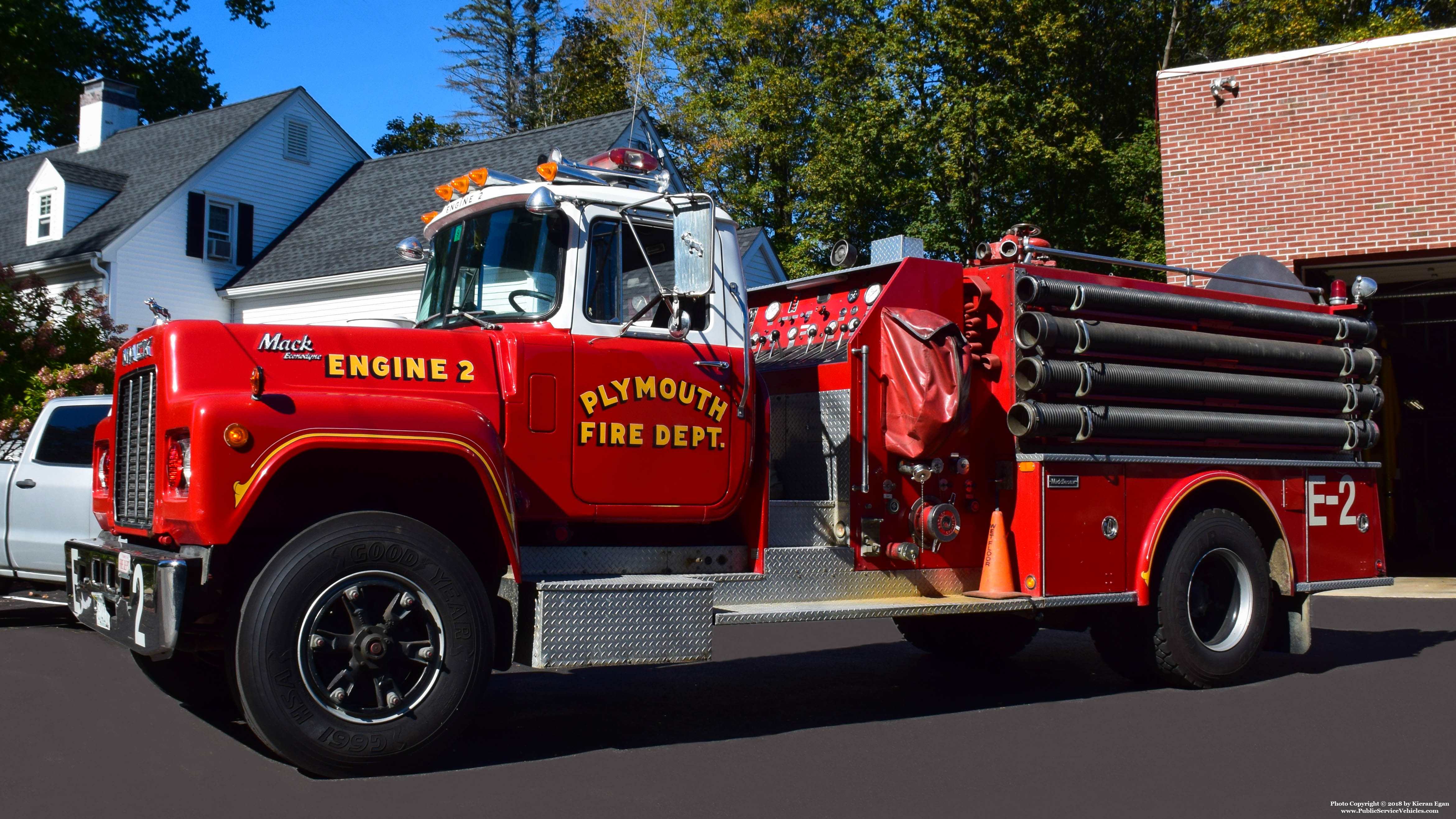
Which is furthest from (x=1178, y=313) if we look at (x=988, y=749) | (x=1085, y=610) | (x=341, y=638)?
(x=341, y=638)

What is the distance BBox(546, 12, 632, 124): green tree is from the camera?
146 feet

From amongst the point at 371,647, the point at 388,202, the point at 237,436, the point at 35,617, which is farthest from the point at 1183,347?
the point at 388,202

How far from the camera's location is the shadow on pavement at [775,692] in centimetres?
643

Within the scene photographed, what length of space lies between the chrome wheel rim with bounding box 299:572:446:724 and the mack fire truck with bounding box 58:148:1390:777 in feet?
0.05

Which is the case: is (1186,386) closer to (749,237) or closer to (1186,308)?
(1186,308)

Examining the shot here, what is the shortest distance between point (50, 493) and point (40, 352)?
467 centimetres

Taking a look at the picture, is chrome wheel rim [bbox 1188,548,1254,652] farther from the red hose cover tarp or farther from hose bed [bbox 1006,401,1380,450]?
the red hose cover tarp

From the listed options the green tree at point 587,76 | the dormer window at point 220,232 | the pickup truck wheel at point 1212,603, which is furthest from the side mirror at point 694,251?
the green tree at point 587,76

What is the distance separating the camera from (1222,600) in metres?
8.28

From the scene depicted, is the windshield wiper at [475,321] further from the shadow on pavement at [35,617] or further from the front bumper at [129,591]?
the shadow on pavement at [35,617]

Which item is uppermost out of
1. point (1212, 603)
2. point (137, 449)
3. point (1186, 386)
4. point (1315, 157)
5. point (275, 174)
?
point (275, 174)

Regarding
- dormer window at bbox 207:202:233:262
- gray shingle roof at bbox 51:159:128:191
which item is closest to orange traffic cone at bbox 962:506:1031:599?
dormer window at bbox 207:202:233:262

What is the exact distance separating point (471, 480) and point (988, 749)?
2860 millimetres

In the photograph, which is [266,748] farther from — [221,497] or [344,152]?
[344,152]
